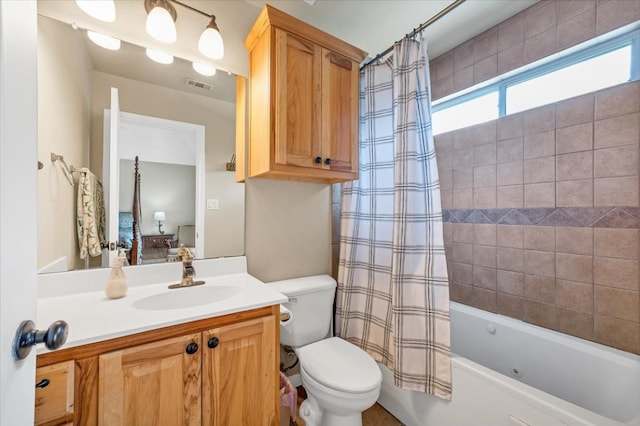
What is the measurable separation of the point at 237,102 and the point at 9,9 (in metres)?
1.18

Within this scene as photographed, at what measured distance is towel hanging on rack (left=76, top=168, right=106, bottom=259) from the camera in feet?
3.81

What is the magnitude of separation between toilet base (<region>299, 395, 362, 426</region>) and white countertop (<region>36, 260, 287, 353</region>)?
0.72 m

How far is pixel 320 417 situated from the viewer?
1346mm

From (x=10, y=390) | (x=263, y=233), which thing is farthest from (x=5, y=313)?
(x=263, y=233)

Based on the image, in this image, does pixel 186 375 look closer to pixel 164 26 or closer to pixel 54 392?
pixel 54 392

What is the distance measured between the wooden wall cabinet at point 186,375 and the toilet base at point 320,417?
357 mm

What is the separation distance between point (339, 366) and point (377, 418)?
57 centimetres

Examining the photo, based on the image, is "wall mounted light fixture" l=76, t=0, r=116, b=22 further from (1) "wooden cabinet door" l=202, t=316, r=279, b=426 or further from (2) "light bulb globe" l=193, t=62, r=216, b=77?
(1) "wooden cabinet door" l=202, t=316, r=279, b=426

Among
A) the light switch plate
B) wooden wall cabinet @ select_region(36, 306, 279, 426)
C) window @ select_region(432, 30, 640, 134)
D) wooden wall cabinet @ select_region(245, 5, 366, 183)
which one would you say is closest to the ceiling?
wooden wall cabinet @ select_region(245, 5, 366, 183)

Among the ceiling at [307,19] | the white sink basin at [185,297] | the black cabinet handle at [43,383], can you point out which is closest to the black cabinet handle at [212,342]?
the white sink basin at [185,297]

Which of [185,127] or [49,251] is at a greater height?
[185,127]

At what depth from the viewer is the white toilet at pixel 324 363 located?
117 cm

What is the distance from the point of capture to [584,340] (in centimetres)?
147

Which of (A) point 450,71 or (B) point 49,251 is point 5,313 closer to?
(B) point 49,251
